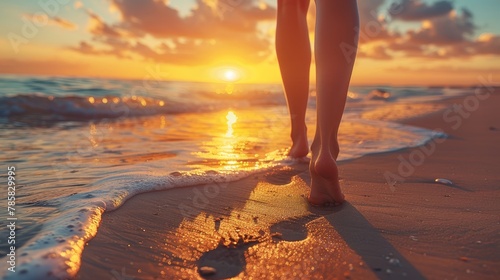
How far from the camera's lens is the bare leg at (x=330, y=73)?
1.67 meters

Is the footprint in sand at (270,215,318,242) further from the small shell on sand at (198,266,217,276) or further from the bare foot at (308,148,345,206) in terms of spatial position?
the small shell on sand at (198,266,217,276)

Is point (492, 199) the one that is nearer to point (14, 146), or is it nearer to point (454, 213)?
point (454, 213)

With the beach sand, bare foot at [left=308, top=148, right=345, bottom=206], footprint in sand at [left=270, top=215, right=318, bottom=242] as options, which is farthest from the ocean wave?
footprint in sand at [left=270, top=215, right=318, bottom=242]

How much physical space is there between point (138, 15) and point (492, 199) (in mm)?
14625

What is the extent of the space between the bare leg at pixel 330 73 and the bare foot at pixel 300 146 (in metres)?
0.85

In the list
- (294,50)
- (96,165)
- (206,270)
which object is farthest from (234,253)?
(96,165)

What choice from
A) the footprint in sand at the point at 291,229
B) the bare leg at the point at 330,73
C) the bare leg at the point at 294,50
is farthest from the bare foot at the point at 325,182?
the bare leg at the point at 294,50

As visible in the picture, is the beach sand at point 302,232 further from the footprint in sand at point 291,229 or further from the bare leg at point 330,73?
the bare leg at point 330,73

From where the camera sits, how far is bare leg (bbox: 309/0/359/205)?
5.46 ft

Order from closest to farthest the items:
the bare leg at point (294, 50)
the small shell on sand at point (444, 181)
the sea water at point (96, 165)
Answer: the sea water at point (96, 165) < the small shell on sand at point (444, 181) < the bare leg at point (294, 50)

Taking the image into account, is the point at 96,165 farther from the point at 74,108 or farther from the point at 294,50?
the point at 74,108

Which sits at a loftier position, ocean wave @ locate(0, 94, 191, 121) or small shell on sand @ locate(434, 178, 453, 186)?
ocean wave @ locate(0, 94, 191, 121)

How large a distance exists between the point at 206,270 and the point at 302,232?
0.42m

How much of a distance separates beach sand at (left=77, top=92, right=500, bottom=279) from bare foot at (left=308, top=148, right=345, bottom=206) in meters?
0.06
